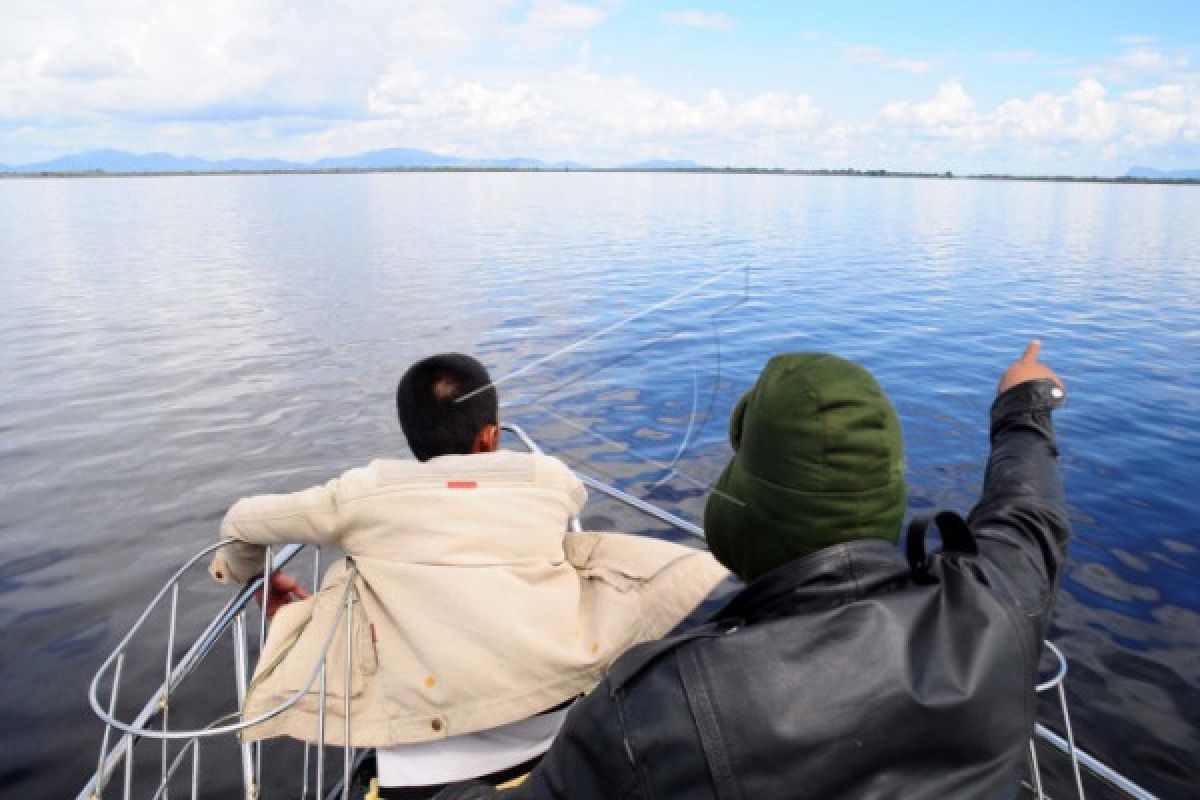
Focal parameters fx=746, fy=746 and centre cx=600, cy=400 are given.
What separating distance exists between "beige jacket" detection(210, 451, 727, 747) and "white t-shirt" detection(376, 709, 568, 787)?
6.1 inches

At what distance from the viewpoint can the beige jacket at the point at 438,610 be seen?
2338mm

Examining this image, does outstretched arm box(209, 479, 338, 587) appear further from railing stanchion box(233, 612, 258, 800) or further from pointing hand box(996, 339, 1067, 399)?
pointing hand box(996, 339, 1067, 399)

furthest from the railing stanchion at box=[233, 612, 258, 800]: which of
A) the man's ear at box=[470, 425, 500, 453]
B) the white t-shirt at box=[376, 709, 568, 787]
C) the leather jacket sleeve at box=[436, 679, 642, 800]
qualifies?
the leather jacket sleeve at box=[436, 679, 642, 800]

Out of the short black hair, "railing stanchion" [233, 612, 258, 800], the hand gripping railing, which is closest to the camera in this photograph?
the hand gripping railing

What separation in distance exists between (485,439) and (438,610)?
0.73 metres

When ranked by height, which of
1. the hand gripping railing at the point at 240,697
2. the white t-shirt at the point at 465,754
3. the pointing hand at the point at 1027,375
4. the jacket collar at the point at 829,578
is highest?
the pointing hand at the point at 1027,375

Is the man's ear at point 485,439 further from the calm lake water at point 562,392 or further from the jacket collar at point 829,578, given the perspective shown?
the jacket collar at point 829,578

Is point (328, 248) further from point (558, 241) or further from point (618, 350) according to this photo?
point (618, 350)

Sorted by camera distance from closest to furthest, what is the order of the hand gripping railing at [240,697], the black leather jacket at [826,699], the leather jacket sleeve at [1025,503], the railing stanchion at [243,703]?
the black leather jacket at [826,699] < the leather jacket sleeve at [1025,503] < the hand gripping railing at [240,697] < the railing stanchion at [243,703]

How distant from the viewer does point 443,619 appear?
2324 mm

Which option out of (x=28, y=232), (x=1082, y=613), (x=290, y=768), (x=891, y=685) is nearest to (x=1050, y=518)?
(x=891, y=685)

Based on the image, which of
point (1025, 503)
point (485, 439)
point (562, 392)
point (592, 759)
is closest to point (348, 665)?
point (485, 439)

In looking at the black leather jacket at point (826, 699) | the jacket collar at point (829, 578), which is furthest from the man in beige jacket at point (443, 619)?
the jacket collar at point (829, 578)

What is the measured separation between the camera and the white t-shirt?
250 centimetres
